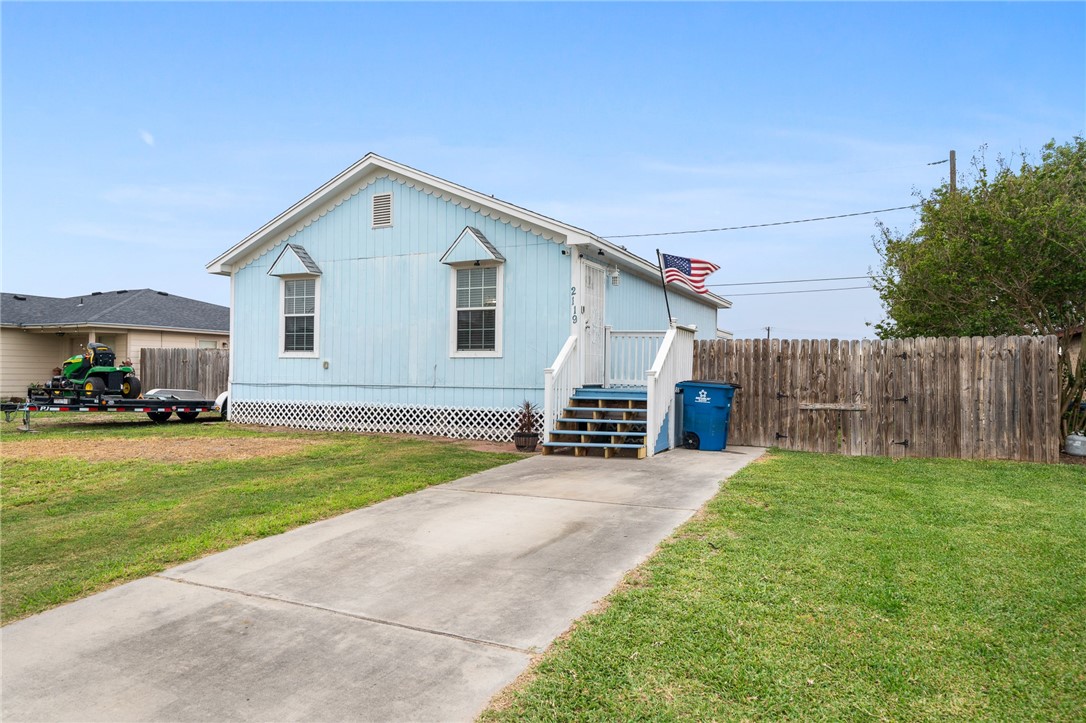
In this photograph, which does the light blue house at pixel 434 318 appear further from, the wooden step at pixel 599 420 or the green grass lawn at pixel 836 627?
the green grass lawn at pixel 836 627

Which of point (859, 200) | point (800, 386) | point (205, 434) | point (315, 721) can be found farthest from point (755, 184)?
point (315, 721)

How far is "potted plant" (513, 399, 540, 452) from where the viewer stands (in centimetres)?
1141

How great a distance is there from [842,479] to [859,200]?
777 inches

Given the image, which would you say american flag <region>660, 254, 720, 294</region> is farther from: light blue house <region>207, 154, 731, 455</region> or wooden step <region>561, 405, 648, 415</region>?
wooden step <region>561, 405, 648, 415</region>

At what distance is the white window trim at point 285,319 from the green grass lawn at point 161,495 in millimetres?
2618

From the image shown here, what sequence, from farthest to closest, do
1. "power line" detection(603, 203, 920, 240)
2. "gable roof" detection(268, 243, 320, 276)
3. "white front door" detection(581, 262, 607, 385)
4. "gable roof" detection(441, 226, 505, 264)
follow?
"power line" detection(603, 203, 920, 240)
"gable roof" detection(268, 243, 320, 276)
"gable roof" detection(441, 226, 505, 264)
"white front door" detection(581, 262, 607, 385)

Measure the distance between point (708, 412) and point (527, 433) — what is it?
3055mm

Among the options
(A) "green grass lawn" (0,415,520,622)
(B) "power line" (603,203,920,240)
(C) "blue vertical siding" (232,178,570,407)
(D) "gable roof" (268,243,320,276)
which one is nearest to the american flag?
(C) "blue vertical siding" (232,178,570,407)

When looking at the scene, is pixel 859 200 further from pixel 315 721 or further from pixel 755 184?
pixel 315 721

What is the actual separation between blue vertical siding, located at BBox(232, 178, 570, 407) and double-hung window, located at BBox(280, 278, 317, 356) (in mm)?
226

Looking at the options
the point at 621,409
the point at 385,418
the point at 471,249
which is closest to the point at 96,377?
the point at 385,418

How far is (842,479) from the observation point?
27.0 feet

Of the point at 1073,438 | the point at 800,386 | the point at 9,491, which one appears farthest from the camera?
the point at 800,386

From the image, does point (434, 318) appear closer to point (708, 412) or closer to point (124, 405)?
point (708, 412)
